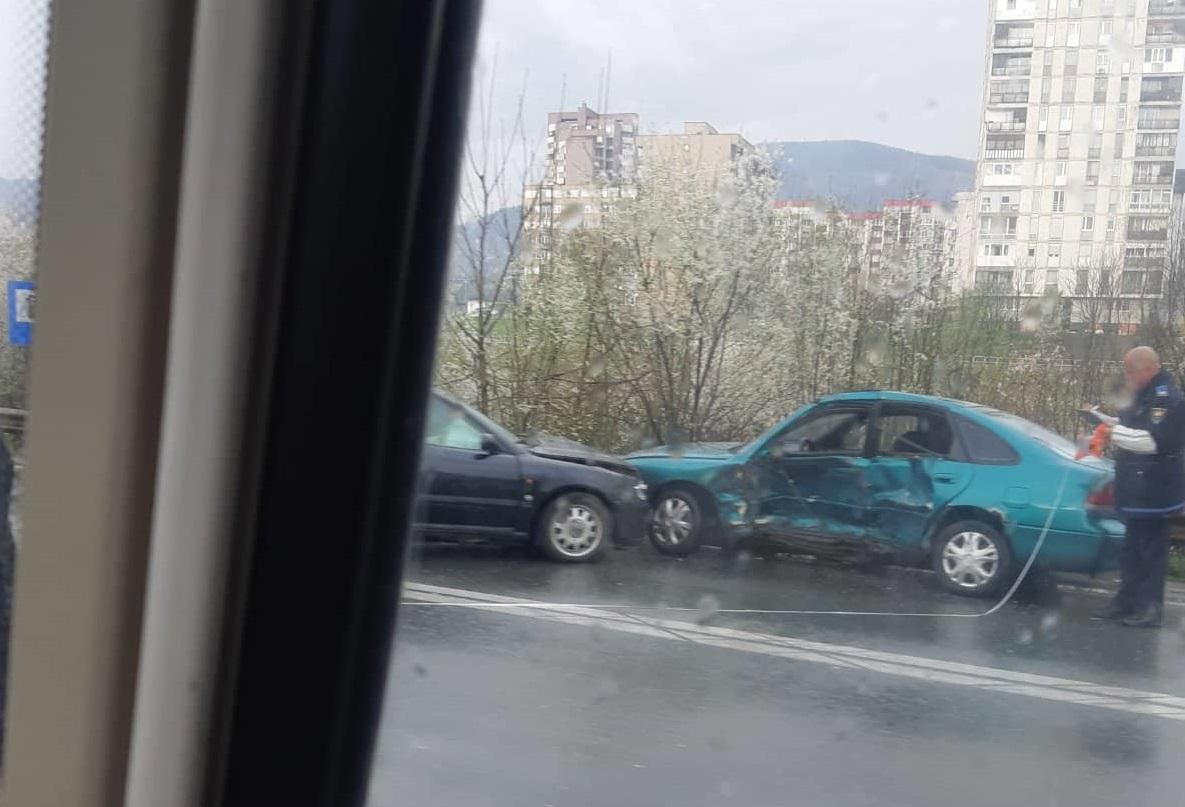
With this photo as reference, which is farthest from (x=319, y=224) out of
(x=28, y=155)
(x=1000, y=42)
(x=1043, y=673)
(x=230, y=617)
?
(x=1043, y=673)

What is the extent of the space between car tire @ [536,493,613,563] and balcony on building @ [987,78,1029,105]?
1.23m

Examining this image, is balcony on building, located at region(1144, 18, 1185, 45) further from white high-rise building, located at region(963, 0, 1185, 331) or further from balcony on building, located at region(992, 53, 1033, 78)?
balcony on building, located at region(992, 53, 1033, 78)

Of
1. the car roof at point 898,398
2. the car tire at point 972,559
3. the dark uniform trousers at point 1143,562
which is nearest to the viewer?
the dark uniform trousers at point 1143,562

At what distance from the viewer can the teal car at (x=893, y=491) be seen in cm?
231

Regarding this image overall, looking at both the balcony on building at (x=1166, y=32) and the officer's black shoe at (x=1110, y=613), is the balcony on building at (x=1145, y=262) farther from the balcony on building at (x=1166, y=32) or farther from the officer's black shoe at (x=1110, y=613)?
the officer's black shoe at (x=1110, y=613)

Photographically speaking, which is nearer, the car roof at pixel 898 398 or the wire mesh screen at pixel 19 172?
the wire mesh screen at pixel 19 172

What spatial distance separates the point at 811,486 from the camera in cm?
273

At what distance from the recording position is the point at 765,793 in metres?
2.02

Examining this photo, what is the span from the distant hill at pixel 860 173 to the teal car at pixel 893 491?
446mm

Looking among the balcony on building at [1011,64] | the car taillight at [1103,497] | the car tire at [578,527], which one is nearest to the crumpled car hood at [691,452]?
the car tire at [578,527]

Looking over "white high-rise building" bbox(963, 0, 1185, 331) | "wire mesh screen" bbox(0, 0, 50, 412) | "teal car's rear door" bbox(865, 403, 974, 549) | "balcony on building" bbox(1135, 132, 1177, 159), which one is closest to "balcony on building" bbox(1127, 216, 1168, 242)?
"white high-rise building" bbox(963, 0, 1185, 331)

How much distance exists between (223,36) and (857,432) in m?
1.66

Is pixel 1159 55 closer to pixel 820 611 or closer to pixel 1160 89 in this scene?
Result: pixel 1160 89

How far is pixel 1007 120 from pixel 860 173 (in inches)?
11.9
